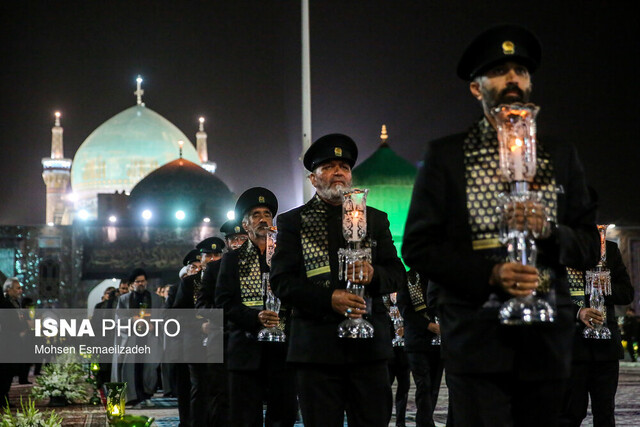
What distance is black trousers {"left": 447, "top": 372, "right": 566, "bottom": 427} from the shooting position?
288 cm

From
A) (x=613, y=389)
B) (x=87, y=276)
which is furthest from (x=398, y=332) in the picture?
(x=87, y=276)

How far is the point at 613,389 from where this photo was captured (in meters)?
5.96

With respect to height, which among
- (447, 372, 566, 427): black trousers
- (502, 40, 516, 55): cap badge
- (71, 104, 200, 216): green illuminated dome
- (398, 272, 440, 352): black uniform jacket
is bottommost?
(447, 372, 566, 427): black trousers

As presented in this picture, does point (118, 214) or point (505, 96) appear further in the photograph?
point (118, 214)

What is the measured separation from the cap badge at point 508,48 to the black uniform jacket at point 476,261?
28 centimetres

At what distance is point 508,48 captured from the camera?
9.96 feet

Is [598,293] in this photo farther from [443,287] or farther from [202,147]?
[202,147]

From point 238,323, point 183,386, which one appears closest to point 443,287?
point 238,323

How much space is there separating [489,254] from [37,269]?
Answer: 5110 centimetres

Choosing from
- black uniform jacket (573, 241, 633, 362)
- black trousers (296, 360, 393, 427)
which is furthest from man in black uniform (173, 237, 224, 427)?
black trousers (296, 360, 393, 427)

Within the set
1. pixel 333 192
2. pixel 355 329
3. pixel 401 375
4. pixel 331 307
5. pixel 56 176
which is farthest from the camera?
pixel 56 176

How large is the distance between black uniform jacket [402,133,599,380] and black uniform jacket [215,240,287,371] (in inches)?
115

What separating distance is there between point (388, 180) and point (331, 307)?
36362 mm

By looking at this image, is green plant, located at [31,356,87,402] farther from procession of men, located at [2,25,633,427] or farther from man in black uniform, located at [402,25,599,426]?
man in black uniform, located at [402,25,599,426]
